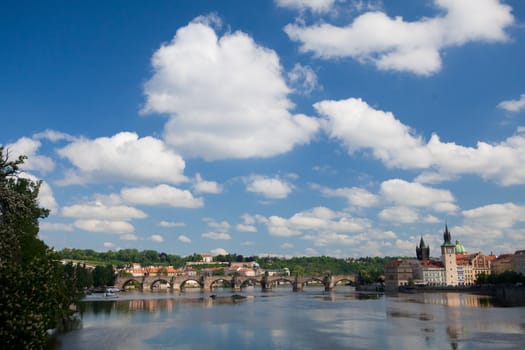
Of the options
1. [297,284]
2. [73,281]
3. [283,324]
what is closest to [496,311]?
[283,324]

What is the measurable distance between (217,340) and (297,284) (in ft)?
402

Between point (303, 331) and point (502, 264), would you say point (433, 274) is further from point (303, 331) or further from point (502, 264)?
point (303, 331)

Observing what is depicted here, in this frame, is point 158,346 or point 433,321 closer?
point 158,346

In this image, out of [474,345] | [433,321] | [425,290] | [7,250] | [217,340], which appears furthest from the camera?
[425,290]

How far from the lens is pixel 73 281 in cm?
5772

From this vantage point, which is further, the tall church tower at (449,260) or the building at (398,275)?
the tall church tower at (449,260)

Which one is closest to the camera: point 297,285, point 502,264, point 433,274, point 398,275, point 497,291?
point 497,291

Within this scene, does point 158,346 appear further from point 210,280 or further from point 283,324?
point 210,280

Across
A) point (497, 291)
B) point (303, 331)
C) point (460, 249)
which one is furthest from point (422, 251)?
point (303, 331)

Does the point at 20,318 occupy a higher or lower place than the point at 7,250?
lower

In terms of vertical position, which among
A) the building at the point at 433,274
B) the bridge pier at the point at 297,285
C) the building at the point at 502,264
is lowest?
the bridge pier at the point at 297,285

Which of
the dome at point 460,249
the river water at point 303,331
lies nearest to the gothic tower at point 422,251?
the dome at point 460,249

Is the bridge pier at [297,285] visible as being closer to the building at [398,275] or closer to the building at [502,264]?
the building at [398,275]

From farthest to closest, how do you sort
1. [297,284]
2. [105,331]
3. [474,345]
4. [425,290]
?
1. [297,284]
2. [425,290]
3. [105,331]
4. [474,345]
